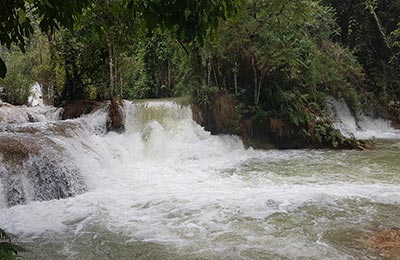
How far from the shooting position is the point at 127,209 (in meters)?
5.92

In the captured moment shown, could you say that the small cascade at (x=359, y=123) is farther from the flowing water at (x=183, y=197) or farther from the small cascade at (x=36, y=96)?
the small cascade at (x=36, y=96)

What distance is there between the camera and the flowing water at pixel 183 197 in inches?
176

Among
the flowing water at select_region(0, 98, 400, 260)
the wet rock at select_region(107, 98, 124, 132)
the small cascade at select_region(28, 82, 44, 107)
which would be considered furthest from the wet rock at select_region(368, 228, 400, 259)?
the small cascade at select_region(28, 82, 44, 107)

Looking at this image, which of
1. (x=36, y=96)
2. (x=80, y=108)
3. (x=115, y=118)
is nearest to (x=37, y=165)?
(x=115, y=118)

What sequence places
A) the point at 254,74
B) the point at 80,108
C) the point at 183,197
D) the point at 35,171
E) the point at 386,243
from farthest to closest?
the point at 254,74, the point at 80,108, the point at 35,171, the point at 183,197, the point at 386,243

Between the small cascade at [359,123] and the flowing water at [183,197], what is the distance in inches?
144

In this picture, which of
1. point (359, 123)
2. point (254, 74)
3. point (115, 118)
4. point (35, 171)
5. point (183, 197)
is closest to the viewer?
point (183, 197)

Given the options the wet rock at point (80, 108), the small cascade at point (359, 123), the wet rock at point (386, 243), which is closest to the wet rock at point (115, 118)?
the wet rock at point (80, 108)

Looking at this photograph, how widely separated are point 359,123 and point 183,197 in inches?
429

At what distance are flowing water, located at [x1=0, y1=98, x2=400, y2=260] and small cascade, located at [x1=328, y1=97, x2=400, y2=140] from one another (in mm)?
3657

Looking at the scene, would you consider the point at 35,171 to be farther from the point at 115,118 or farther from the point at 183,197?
the point at 115,118

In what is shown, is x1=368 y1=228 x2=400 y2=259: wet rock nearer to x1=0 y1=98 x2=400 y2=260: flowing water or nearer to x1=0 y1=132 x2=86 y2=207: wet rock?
x1=0 y1=98 x2=400 y2=260: flowing water

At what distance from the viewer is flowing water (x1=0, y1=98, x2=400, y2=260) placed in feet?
14.7

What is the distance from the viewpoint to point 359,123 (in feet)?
49.6
